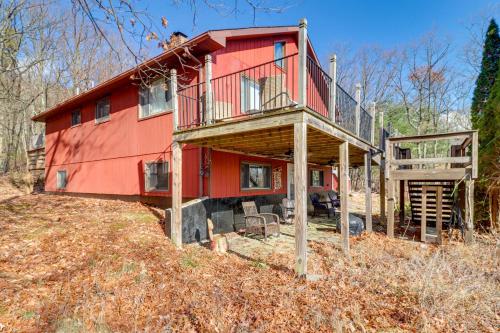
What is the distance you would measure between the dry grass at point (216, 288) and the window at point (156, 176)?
2.63 meters

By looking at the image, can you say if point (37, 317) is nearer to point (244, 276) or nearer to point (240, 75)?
point (244, 276)

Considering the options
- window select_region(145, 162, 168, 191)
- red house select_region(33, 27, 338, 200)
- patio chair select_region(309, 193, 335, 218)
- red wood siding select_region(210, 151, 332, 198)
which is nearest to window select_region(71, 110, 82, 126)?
red house select_region(33, 27, 338, 200)

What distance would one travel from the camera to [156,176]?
9.23 metres

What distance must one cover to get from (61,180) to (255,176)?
10.8 meters

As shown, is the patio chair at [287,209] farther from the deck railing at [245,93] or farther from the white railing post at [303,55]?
the white railing post at [303,55]

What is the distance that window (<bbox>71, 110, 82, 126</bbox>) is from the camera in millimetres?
12766

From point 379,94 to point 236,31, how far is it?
23.0 metres

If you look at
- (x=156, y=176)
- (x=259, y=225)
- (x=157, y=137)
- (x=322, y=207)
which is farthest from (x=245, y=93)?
(x=322, y=207)

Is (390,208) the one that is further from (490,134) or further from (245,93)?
(245,93)

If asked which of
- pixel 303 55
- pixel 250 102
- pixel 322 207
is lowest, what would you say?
pixel 322 207

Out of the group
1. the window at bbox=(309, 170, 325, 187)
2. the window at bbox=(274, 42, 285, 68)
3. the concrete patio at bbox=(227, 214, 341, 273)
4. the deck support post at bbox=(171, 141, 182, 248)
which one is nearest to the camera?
the concrete patio at bbox=(227, 214, 341, 273)

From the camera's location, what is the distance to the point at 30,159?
16891 millimetres

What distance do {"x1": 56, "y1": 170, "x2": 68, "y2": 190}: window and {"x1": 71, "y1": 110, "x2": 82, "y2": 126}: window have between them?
269 centimetres

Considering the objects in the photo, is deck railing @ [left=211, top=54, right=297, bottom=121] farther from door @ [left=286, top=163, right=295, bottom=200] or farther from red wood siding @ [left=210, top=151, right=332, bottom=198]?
door @ [left=286, top=163, right=295, bottom=200]
